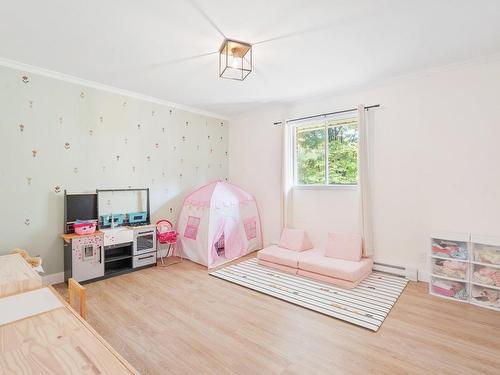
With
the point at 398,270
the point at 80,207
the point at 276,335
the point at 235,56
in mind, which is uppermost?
the point at 235,56

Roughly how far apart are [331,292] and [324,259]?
1.84 feet

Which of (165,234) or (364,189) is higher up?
(364,189)

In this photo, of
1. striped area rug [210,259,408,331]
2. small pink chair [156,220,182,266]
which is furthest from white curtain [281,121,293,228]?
small pink chair [156,220,182,266]

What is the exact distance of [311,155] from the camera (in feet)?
13.7

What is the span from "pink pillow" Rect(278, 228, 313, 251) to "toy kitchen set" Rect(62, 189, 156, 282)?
6.39ft

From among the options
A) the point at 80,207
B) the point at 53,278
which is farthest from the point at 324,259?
the point at 53,278

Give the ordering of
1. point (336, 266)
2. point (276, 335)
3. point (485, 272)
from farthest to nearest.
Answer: point (336, 266)
point (485, 272)
point (276, 335)

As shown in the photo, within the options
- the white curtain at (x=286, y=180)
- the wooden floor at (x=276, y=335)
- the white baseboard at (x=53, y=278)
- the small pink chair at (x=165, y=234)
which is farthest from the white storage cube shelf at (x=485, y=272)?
the white baseboard at (x=53, y=278)

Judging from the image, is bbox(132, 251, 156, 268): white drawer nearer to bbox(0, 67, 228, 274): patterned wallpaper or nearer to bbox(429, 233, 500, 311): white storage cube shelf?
bbox(0, 67, 228, 274): patterned wallpaper

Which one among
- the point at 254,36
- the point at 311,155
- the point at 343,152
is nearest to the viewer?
the point at 254,36

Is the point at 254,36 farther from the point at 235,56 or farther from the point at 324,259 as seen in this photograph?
the point at 324,259

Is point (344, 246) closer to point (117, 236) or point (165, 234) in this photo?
point (165, 234)

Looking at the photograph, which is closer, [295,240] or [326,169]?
[295,240]

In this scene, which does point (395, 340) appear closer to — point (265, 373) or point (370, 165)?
point (265, 373)
